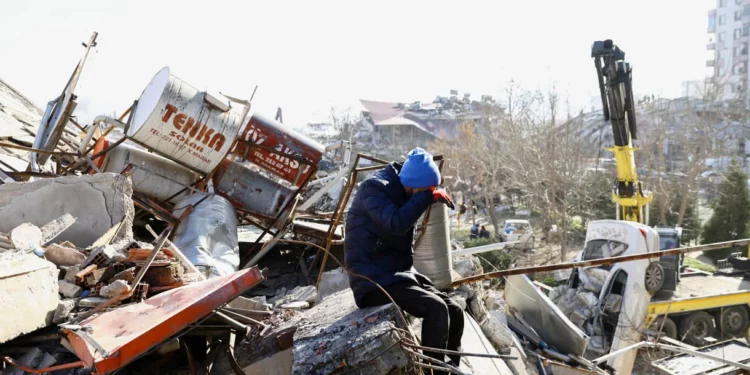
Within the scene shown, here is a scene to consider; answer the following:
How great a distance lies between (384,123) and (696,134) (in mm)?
22400

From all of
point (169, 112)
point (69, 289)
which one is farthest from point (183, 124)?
point (69, 289)

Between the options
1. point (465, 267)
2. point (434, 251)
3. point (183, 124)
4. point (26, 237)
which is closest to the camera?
point (26, 237)

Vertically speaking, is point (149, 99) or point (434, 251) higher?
point (149, 99)

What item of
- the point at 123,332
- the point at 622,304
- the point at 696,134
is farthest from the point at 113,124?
the point at 696,134

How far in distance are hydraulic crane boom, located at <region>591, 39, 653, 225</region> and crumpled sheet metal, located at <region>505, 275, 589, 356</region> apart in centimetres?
503

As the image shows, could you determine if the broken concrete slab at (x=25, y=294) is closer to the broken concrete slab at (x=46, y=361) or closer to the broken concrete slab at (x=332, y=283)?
the broken concrete slab at (x=46, y=361)

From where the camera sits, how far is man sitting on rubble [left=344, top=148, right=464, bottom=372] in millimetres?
3369

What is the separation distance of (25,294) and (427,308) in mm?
2476

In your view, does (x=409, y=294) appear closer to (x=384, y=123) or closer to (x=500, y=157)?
(x=500, y=157)

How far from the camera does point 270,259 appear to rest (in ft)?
26.4

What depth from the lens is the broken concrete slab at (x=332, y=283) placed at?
596 cm

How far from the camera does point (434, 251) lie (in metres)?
4.96

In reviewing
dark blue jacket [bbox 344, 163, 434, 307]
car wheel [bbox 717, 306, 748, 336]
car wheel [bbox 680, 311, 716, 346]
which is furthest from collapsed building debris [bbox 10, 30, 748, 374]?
car wheel [bbox 717, 306, 748, 336]

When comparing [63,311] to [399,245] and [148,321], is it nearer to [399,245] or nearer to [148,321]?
[148,321]
